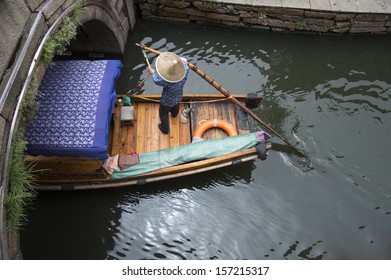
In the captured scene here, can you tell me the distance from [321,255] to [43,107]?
19.3 feet

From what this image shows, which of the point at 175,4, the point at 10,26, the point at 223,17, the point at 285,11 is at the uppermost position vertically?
the point at 175,4

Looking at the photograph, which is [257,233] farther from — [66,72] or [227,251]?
[66,72]

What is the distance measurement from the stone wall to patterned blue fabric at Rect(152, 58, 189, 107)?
425 cm

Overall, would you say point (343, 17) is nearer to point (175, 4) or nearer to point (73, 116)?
point (175, 4)

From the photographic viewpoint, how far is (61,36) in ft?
18.7

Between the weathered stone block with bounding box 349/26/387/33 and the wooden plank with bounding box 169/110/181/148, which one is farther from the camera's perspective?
the weathered stone block with bounding box 349/26/387/33

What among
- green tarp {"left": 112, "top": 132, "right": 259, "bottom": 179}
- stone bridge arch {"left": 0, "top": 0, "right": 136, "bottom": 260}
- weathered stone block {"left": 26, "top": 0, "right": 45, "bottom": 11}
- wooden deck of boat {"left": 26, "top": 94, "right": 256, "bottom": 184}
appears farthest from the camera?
green tarp {"left": 112, "top": 132, "right": 259, "bottom": 179}

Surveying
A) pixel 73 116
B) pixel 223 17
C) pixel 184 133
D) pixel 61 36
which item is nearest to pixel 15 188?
pixel 73 116

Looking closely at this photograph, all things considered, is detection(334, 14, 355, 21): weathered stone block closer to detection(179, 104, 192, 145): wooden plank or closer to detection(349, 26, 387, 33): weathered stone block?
detection(349, 26, 387, 33): weathered stone block

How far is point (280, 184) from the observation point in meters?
7.39

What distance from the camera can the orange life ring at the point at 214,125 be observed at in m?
7.03

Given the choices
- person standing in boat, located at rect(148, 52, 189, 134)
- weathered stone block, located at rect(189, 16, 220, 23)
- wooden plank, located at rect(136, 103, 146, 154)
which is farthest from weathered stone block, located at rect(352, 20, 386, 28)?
wooden plank, located at rect(136, 103, 146, 154)

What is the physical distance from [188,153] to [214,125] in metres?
1.02

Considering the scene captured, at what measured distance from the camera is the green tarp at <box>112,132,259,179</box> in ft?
21.2
